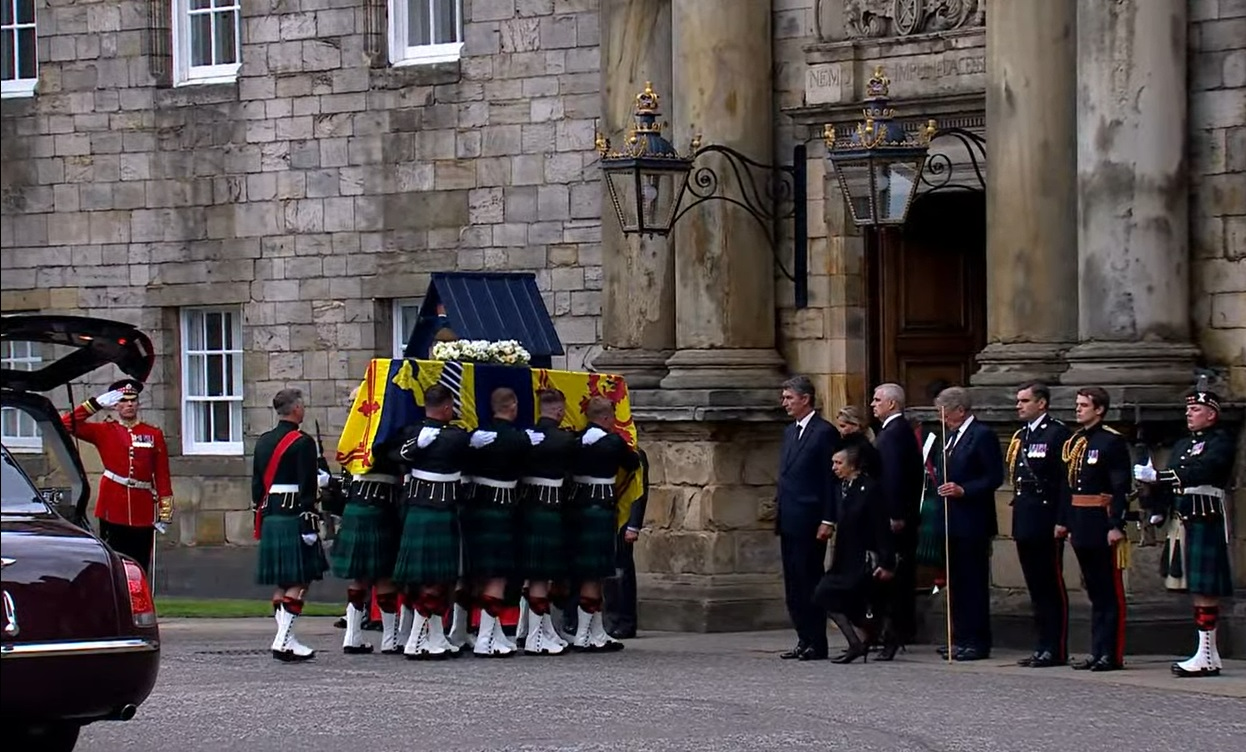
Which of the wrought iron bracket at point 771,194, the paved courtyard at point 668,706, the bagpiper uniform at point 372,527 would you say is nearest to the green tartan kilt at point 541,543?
the paved courtyard at point 668,706

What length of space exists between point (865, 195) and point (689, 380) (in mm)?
2455

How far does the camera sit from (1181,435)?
17.3m

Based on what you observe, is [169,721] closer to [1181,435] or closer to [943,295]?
[1181,435]

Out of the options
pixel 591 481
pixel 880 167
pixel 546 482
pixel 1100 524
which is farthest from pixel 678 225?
pixel 1100 524

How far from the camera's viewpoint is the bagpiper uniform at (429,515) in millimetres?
17000

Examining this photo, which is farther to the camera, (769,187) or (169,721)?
(769,187)

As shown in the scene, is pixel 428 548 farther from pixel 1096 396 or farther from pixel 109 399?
pixel 1096 396

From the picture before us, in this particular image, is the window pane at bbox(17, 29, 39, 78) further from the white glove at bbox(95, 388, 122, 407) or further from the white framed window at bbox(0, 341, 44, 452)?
the white glove at bbox(95, 388, 122, 407)

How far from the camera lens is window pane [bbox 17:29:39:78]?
25.8m

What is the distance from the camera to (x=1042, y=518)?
54.4 feet

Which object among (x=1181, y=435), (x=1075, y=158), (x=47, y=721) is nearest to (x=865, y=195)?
(x=1075, y=158)

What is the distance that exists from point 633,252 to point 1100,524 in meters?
5.75

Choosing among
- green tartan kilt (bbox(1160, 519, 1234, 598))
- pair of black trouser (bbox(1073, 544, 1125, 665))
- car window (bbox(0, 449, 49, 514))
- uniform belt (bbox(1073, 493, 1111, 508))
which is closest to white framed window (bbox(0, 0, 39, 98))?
uniform belt (bbox(1073, 493, 1111, 508))

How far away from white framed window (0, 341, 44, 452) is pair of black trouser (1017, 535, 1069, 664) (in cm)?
1201
